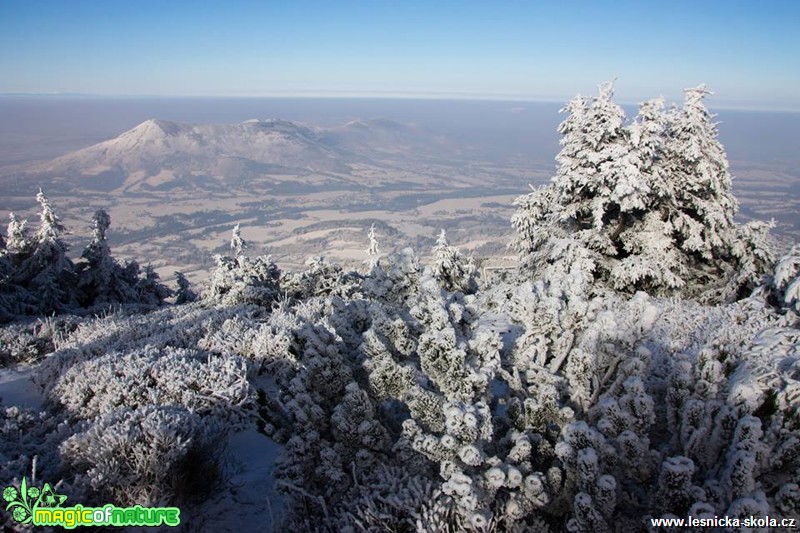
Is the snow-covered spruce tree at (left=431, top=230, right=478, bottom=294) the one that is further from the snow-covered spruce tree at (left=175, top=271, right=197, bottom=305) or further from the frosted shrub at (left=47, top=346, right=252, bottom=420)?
the snow-covered spruce tree at (left=175, top=271, right=197, bottom=305)

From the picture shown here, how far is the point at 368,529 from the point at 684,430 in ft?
8.05

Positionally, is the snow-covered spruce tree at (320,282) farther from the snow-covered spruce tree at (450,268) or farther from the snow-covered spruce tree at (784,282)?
the snow-covered spruce tree at (784,282)

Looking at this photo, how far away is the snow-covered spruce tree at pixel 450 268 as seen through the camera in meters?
13.7

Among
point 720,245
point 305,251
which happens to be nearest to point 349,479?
point 720,245

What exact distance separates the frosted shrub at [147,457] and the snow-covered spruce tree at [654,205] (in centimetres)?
927

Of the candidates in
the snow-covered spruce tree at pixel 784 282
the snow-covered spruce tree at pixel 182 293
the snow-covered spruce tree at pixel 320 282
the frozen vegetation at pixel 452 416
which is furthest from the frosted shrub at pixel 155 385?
the snow-covered spruce tree at pixel 182 293

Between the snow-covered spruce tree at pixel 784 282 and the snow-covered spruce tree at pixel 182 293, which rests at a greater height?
the snow-covered spruce tree at pixel 784 282

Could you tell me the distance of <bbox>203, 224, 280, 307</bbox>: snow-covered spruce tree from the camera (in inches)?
513

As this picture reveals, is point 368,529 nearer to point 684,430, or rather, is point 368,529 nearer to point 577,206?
point 684,430

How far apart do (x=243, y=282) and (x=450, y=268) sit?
6.27 m

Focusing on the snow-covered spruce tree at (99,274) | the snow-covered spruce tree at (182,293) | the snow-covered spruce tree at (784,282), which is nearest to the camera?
the snow-covered spruce tree at (784,282)

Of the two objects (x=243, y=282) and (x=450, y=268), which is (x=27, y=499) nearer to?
(x=243, y=282)

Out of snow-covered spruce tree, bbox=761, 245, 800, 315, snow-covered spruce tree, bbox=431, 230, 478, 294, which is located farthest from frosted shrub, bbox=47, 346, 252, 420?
snow-covered spruce tree, bbox=761, 245, 800, 315

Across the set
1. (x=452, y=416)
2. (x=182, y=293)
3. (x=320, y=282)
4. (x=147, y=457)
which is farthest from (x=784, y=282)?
(x=182, y=293)
